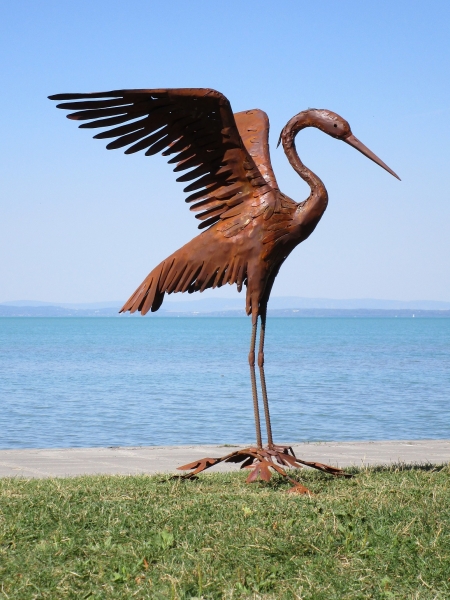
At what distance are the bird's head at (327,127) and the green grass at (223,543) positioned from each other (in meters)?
2.76

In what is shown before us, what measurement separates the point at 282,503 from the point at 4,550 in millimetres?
2102

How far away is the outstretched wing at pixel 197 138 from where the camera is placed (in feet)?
23.6

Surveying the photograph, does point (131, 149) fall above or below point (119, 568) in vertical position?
above

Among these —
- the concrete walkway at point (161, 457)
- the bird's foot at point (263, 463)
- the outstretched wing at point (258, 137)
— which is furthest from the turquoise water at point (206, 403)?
the outstretched wing at point (258, 137)

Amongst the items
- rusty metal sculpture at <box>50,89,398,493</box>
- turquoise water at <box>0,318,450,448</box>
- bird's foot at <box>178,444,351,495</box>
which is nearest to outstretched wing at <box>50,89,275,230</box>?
rusty metal sculpture at <box>50,89,398,493</box>

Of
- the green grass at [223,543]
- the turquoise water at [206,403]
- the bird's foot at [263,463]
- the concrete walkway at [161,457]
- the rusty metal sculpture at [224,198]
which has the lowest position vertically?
the turquoise water at [206,403]

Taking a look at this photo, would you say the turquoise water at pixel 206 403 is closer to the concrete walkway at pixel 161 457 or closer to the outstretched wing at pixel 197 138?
the concrete walkway at pixel 161 457

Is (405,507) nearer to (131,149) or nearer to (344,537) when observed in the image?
(344,537)

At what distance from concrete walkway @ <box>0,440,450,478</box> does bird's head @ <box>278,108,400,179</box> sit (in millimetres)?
3248

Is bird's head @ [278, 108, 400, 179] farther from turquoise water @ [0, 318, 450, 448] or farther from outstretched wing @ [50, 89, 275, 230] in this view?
turquoise water @ [0, 318, 450, 448]

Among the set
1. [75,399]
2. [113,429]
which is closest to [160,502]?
[113,429]

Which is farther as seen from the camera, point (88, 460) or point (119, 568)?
point (88, 460)

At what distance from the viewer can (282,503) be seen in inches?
258

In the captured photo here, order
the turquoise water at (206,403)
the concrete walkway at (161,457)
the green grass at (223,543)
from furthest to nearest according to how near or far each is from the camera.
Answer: the turquoise water at (206,403), the concrete walkway at (161,457), the green grass at (223,543)
